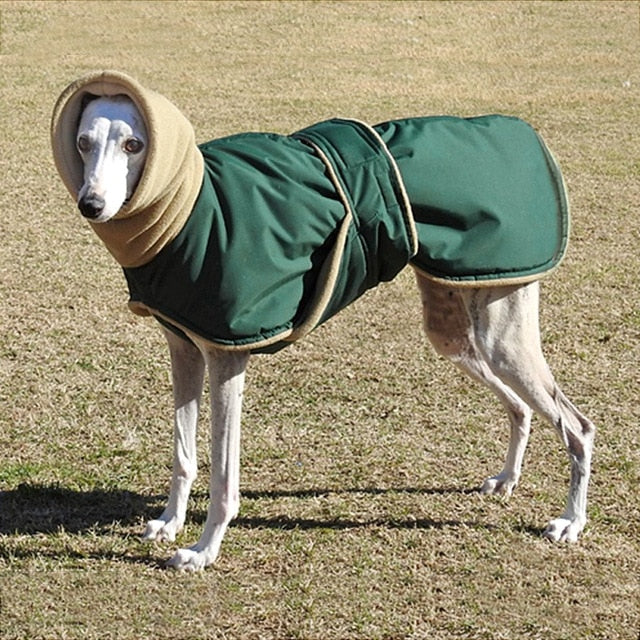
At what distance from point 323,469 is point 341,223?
1.38m

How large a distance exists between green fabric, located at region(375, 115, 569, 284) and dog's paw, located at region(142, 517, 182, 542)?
1212 millimetres

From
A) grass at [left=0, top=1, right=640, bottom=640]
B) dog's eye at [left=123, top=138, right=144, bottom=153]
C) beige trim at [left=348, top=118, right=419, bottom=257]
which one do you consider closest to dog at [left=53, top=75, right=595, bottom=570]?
dog's eye at [left=123, top=138, right=144, bottom=153]

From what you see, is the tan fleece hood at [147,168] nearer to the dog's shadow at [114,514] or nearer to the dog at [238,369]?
the dog at [238,369]

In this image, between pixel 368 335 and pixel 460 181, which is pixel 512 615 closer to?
pixel 460 181

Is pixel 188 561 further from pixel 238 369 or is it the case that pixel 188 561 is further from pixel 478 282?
pixel 478 282

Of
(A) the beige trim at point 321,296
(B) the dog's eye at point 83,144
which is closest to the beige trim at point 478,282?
(A) the beige trim at point 321,296

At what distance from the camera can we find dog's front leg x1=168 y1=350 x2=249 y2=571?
12.8 feet

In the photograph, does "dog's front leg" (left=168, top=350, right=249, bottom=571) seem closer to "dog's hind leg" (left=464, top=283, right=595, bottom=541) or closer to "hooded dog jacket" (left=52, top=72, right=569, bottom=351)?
"hooded dog jacket" (left=52, top=72, right=569, bottom=351)

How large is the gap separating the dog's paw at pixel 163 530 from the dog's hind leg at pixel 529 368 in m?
1.20

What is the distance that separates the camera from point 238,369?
3896mm

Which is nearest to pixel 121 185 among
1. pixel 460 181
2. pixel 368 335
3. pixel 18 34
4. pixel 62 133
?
pixel 62 133

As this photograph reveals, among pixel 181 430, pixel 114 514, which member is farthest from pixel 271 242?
pixel 114 514

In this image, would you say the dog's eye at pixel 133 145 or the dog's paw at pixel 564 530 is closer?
the dog's eye at pixel 133 145

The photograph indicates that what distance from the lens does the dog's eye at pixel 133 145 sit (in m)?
3.54
